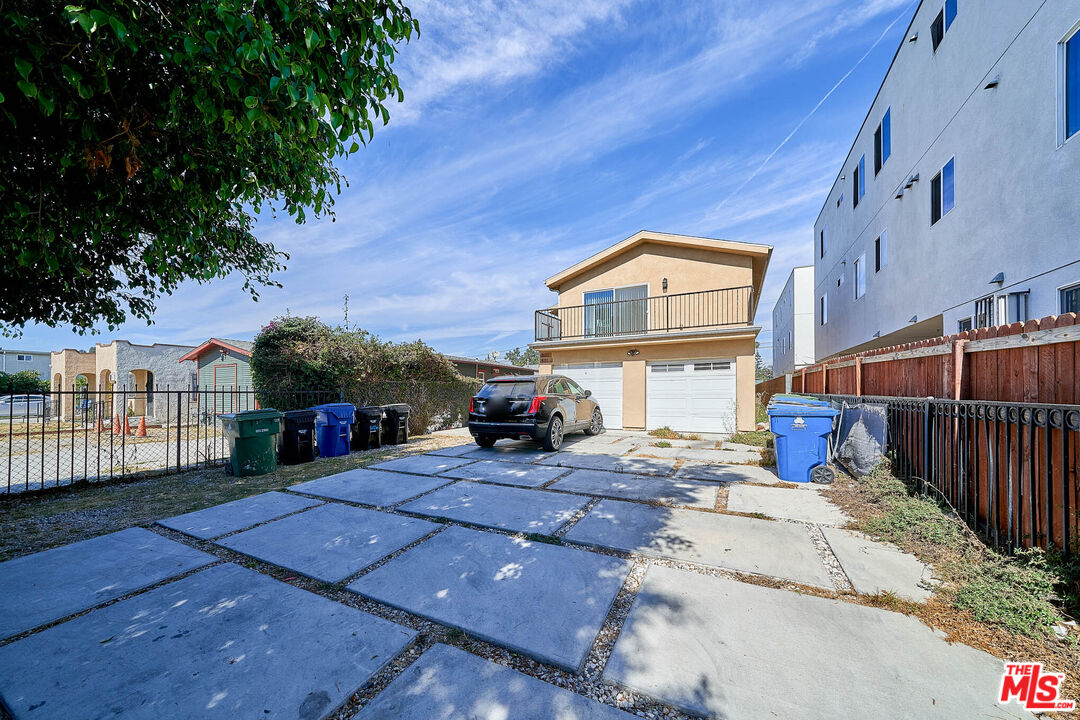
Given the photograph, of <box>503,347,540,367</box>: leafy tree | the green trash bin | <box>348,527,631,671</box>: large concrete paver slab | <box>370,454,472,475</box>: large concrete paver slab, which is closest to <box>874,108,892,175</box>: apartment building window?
<box>370,454,472,475</box>: large concrete paver slab

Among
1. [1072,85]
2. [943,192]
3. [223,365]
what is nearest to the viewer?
[1072,85]

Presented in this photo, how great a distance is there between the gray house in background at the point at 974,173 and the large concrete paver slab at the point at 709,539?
5.30 m

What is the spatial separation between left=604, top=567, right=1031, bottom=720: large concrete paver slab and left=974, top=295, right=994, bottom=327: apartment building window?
708 cm

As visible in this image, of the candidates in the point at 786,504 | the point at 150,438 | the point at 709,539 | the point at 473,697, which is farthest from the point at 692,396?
the point at 150,438

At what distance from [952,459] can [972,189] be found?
641cm

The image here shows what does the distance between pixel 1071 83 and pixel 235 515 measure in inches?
444

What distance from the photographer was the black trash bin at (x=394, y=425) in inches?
363

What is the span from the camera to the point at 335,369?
1028cm

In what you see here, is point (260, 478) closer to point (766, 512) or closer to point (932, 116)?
point (766, 512)

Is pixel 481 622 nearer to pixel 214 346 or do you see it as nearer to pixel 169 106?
pixel 169 106

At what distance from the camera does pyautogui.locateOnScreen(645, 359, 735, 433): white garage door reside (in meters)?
11.1

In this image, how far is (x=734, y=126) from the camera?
9.39m

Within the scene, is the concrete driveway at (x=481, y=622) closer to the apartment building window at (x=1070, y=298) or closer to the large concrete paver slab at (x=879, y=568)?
the large concrete paver slab at (x=879, y=568)

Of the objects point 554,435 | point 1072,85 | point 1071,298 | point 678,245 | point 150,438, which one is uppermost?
point 678,245
